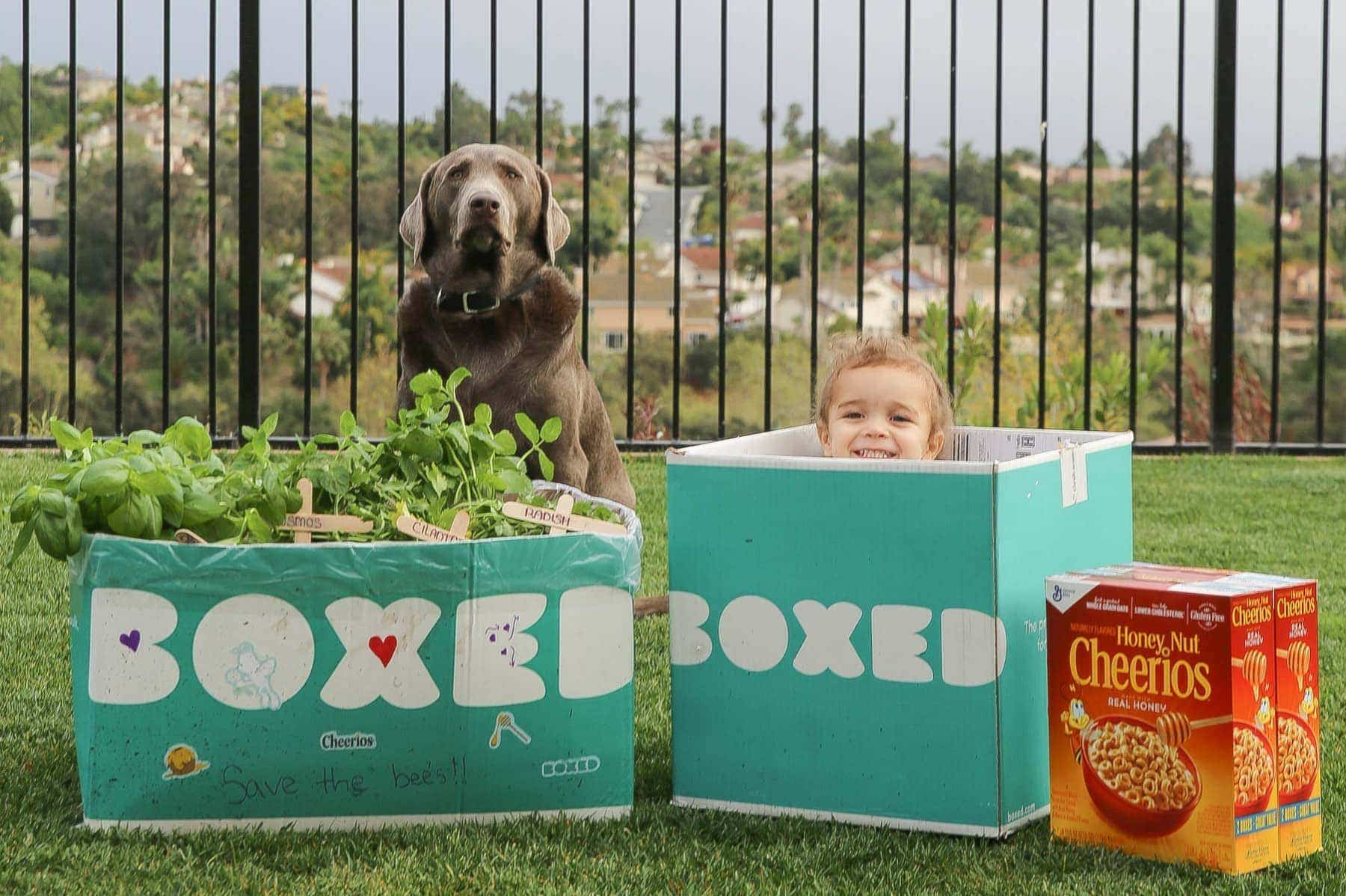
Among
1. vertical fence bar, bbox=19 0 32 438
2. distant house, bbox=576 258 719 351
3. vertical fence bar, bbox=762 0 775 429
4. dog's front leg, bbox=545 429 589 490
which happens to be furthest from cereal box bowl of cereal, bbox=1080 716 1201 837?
distant house, bbox=576 258 719 351

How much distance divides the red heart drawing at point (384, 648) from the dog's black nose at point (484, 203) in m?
1.06

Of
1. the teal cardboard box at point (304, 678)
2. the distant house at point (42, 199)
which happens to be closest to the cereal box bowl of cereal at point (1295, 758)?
the teal cardboard box at point (304, 678)

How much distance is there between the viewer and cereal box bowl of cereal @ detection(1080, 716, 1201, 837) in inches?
52.5

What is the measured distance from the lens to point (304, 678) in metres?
1.39

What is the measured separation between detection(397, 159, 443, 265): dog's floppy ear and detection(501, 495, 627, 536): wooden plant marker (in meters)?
1.06

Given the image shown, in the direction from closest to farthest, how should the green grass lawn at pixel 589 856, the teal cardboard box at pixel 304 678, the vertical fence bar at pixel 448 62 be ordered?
the green grass lawn at pixel 589 856, the teal cardboard box at pixel 304 678, the vertical fence bar at pixel 448 62

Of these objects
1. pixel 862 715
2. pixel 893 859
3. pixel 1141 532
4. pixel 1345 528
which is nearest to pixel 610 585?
pixel 862 715

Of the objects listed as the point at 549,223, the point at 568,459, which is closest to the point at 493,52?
the point at 549,223

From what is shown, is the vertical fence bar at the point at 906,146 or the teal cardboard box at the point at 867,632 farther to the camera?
the vertical fence bar at the point at 906,146

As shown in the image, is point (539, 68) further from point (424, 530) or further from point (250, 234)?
point (424, 530)

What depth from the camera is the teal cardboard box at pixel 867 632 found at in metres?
1.39

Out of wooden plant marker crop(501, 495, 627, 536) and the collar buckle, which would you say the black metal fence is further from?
wooden plant marker crop(501, 495, 627, 536)

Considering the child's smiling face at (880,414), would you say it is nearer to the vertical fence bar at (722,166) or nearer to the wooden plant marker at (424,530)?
the wooden plant marker at (424,530)

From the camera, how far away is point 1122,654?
1.36m
